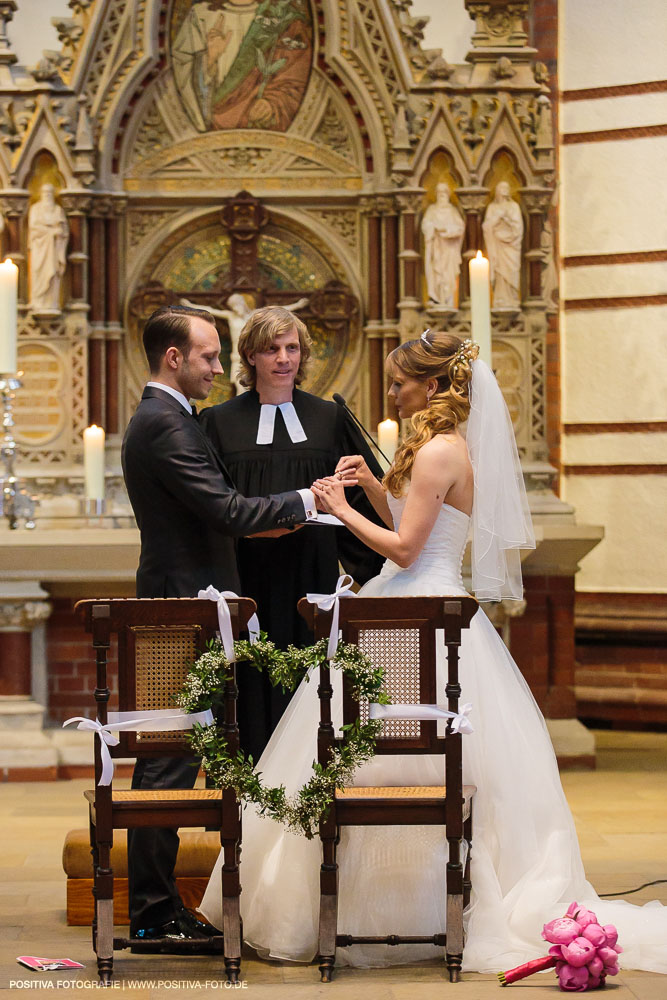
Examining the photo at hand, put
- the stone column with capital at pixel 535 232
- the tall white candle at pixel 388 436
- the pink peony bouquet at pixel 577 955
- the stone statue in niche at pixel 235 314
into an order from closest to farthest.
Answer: the pink peony bouquet at pixel 577 955 → the tall white candle at pixel 388 436 → the stone column with capital at pixel 535 232 → the stone statue in niche at pixel 235 314

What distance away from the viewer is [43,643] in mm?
6977

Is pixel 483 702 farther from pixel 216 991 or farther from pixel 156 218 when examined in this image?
pixel 156 218

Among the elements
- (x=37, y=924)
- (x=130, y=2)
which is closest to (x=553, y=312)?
(x=130, y=2)

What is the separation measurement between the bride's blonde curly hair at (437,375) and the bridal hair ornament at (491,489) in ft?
0.10

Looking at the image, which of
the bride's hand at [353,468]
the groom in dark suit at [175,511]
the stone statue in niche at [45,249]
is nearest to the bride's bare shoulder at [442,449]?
the bride's hand at [353,468]

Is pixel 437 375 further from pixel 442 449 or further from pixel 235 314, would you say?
pixel 235 314

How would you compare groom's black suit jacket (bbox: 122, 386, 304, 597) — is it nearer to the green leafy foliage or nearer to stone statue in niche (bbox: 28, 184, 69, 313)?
the green leafy foliage

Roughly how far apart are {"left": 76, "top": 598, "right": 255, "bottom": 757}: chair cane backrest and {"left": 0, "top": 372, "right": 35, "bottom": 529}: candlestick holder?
336 centimetres

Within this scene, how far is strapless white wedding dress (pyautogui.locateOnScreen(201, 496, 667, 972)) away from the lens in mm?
3779

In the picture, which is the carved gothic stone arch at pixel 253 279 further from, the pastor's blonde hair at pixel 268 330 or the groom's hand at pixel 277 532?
the groom's hand at pixel 277 532

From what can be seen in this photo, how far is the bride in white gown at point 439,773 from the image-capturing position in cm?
379

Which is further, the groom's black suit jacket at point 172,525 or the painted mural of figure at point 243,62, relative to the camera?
the painted mural of figure at point 243,62

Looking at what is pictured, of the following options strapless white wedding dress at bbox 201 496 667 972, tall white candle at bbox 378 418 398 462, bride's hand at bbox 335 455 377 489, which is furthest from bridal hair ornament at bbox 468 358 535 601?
tall white candle at bbox 378 418 398 462

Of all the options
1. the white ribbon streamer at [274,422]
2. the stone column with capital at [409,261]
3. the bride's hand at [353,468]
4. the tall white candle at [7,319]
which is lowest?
the bride's hand at [353,468]
